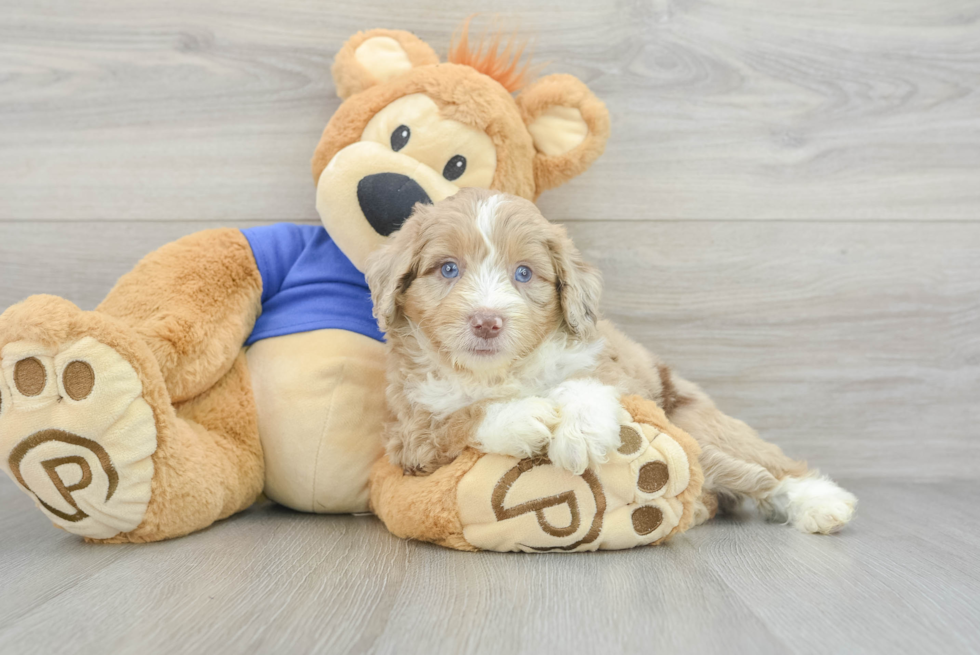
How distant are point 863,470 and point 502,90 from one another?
1.62 meters

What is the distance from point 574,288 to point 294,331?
723mm

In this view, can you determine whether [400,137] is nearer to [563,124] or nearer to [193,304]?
[563,124]

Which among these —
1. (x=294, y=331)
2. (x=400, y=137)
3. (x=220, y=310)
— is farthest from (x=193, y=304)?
(x=400, y=137)

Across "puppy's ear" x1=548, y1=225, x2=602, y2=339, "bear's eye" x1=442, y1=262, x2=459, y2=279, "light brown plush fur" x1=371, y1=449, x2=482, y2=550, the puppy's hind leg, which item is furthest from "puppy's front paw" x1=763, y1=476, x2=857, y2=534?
"bear's eye" x1=442, y1=262, x2=459, y2=279

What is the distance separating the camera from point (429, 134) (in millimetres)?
1712

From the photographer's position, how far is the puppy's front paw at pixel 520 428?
1.39m

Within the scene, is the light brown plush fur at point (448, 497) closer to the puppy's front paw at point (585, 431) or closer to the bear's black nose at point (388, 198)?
the puppy's front paw at point (585, 431)

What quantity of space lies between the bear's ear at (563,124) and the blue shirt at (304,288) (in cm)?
57

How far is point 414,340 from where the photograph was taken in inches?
61.4

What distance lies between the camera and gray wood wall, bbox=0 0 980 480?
84.7 inches

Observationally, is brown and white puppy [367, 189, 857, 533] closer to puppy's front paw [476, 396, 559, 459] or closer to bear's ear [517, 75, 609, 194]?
puppy's front paw [476, 396, 559, 459]

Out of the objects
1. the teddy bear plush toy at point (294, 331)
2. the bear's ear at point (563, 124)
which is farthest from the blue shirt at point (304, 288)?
the bear's ear at point (563, 124)

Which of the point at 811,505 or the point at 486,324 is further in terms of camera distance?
the point at 811,505

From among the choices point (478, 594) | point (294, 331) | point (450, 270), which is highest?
point (450, 270)
